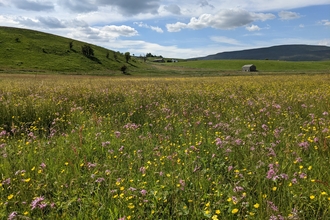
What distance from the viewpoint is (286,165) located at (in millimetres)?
3498

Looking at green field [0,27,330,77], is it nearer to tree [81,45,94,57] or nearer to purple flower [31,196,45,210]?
tree [81,45,94,57]

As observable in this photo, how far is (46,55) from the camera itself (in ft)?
294

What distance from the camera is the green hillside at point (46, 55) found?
78.5 meters

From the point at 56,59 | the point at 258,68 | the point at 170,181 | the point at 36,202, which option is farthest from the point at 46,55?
the point at 170,181

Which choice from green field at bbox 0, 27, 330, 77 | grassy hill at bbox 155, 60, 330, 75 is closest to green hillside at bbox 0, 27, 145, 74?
green field at bbox 0, 27, 330, 77

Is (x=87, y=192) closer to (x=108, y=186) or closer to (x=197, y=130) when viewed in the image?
(x=108, y=186)

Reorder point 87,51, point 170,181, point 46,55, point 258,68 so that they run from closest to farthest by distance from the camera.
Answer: point 170,181 → point 46,55 → point 87,51 → point 258,68

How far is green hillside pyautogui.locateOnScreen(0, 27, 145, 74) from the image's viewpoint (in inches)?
3091

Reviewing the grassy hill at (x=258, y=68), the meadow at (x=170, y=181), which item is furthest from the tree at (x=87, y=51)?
the meadow at (x=170, y=181)

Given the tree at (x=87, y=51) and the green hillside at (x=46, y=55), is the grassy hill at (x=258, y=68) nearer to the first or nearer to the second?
the green hillside at (x=46, y=55)

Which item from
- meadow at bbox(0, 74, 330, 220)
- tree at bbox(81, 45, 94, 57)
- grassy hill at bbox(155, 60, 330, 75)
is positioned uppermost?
tree at bbox(81, 45, 94, 57)

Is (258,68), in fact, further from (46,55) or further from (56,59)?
(46,55)

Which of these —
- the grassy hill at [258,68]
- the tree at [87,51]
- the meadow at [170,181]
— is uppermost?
the tree at [87,51]

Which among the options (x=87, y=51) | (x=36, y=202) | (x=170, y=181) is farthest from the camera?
(x=87, y=51)
